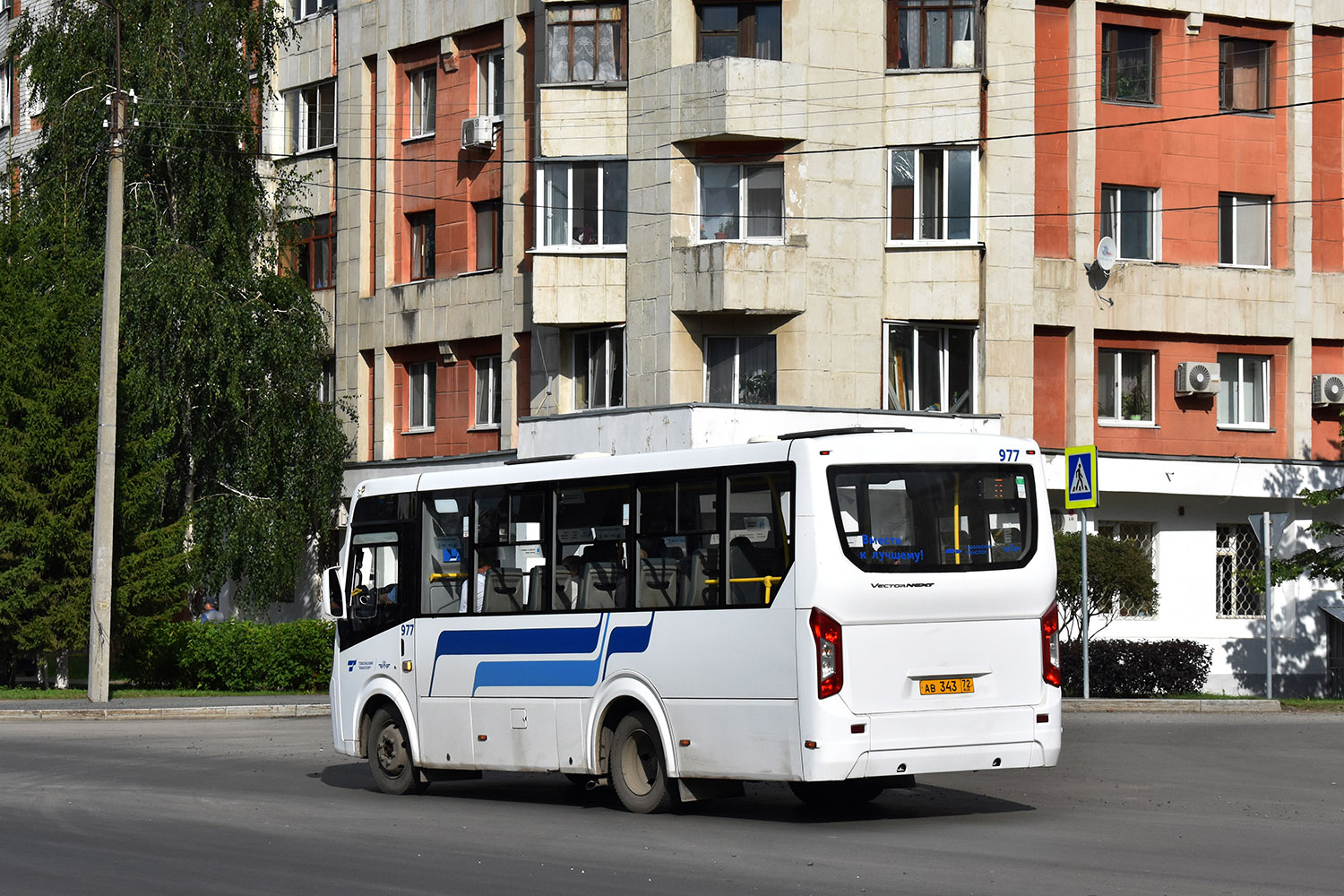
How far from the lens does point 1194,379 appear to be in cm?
3691

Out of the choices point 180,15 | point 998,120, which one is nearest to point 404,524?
point 998,120

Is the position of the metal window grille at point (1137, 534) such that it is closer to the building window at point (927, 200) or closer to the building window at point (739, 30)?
the building window at point (927, 200)

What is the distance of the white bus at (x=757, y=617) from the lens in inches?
529

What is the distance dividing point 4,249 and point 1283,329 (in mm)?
23914

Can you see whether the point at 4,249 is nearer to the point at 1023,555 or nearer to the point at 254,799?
the point at 254,799

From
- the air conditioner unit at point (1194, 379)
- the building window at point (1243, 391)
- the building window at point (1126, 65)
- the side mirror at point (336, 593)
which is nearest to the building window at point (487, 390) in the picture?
the building window at point (1126, 65)

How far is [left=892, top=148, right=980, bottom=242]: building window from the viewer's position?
115ft

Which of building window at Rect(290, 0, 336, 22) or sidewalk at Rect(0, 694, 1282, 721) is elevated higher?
building window at Rect(290, 0, 336, 22)

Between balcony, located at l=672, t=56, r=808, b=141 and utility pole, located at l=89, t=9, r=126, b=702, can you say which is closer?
utility pole, located at l=89, t=9, r=126, b=702

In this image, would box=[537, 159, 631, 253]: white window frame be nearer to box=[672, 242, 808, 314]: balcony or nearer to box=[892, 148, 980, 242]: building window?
box=[672, 242, 808, 314]: balcony

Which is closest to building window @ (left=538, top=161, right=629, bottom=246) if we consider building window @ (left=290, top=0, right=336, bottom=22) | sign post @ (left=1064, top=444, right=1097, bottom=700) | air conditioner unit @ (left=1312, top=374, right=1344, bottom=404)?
building window @ (left=290, top=0, right=336, bottom=22)

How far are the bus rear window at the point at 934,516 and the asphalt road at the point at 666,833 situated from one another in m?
1.85

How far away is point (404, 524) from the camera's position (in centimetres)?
1709

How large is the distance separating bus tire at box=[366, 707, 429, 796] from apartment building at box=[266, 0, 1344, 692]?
1625 centimetres
